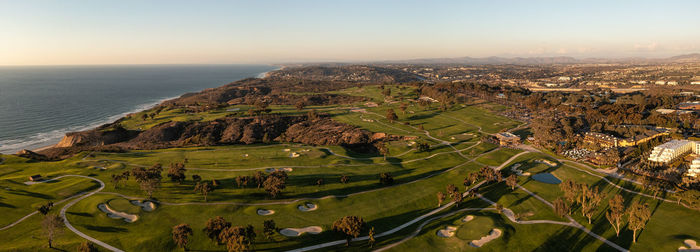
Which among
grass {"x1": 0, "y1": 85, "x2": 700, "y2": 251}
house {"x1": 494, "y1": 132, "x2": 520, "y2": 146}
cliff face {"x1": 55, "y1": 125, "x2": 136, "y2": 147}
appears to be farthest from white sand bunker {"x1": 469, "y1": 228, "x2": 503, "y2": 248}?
cliff face {"x1": 55, "y1": 125, "x2": 136, "y2": 147}

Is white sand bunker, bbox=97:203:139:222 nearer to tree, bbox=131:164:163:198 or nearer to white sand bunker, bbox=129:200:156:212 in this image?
white sand bunker, bbox=129:200:156:212

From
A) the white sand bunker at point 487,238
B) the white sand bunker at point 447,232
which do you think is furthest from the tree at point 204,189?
the white sand bunker at point 487,238

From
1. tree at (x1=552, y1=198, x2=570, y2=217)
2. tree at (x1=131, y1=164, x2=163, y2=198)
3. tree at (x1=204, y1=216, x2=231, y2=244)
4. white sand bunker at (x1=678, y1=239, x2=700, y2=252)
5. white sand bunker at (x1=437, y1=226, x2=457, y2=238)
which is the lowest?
white sand bunker at (x1=678, y1=239, x2=700, y2=252)

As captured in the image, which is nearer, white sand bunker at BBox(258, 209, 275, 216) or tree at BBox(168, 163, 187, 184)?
white sand bunker at BBox(258, 209, 275, 216)

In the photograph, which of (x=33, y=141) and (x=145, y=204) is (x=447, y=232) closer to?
(x=145, y=204)

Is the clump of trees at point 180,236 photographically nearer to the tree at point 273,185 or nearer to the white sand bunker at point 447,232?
the tree at point 273,185

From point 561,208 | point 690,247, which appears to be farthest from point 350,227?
point 690,247

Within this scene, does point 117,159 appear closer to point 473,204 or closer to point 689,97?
point 473,204
